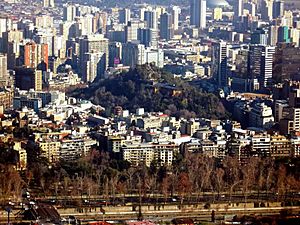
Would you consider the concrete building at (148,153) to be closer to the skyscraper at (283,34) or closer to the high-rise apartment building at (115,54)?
the high-rise apartment building at (115,54)

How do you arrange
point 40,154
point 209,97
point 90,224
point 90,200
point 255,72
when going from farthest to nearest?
point 255,72 < point 209,97 < point 40,154 < point 90,200 < point 90,224

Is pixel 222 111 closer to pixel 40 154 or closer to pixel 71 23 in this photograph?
pixel 40 154

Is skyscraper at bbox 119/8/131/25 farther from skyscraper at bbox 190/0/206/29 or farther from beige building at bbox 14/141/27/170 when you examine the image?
beige building at bbox 14/141/27/170

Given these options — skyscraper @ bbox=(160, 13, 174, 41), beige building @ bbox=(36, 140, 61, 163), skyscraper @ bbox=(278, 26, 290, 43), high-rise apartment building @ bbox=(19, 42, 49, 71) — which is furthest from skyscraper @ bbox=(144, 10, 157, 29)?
beige building @ bbox=(36, 140, 61, 163)

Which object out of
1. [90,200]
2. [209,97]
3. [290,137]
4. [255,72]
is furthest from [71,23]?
[90,200]

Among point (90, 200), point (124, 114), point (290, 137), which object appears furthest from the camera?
point (124, 114)

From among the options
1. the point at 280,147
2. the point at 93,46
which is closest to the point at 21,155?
the point at 280,147

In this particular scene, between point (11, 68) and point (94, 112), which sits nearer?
point (94, 112)
